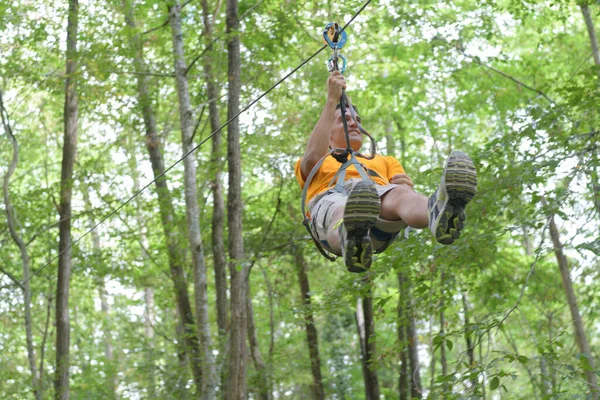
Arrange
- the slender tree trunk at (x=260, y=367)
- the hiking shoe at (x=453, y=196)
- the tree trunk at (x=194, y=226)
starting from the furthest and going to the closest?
the slender tree trunk at (x=260, y=367), the tree trunk at (x=194, y=226), the hiking shoe at (x=453, y=196)

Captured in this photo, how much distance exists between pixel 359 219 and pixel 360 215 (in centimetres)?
2

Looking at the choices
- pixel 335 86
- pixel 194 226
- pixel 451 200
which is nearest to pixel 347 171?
pixel 335 86

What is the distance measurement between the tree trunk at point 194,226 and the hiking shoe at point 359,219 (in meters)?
6.10

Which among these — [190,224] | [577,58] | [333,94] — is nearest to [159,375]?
[190,224]

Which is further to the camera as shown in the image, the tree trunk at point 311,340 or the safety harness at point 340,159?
the tree trunk at point 311,340

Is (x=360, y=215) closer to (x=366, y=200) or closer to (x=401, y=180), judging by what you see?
(x=366, y=200)

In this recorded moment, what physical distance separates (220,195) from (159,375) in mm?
3632

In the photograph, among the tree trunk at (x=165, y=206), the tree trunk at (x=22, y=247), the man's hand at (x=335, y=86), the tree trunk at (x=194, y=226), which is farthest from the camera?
the tree trunk at (x=22, y=247)

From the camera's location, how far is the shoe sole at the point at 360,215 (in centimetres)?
357

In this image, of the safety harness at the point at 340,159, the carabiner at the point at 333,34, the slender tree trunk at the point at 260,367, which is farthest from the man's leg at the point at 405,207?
the slender tree trunk at the point at 260,367

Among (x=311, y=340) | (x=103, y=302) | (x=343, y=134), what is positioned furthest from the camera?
(x=103, y=302)

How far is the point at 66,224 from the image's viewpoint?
12344 mm

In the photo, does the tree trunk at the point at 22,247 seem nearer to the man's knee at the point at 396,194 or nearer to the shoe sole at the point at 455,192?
the man's knee at the point at 396,194

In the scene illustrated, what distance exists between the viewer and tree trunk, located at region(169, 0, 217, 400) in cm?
959
